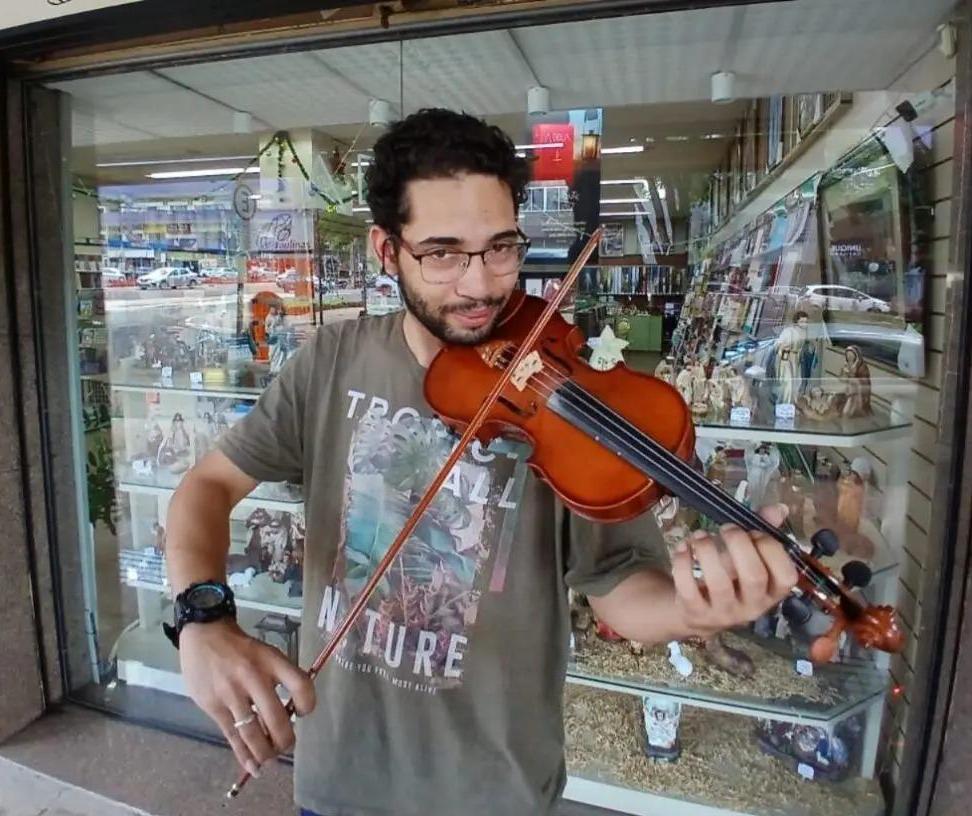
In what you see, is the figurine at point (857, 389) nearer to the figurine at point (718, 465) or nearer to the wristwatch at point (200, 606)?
the figurine at point (718, 465)

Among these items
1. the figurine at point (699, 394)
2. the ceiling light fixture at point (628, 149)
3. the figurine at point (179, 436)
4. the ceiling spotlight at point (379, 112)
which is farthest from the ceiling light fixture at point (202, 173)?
the figurine at point (699, 394)

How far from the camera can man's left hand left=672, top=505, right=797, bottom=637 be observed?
59cm

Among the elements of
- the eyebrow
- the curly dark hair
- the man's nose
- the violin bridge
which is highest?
the curly dark hair

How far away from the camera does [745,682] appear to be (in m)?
1.83

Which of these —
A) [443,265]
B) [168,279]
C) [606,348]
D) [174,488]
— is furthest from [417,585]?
[168,279]

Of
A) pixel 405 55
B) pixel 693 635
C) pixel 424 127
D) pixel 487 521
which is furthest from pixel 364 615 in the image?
pixel 405 55

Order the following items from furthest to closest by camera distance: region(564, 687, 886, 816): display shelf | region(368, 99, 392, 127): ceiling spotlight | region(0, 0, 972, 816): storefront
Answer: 1. region(368, 99, 392, 127): ceiling spotlight
2. region(564, 687, 886, 816): display shelf
3. region(0, 0, 972, 816): storefront

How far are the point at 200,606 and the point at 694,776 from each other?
1658 millimetres

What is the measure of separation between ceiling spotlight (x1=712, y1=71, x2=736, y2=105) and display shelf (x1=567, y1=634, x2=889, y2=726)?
1452 mm

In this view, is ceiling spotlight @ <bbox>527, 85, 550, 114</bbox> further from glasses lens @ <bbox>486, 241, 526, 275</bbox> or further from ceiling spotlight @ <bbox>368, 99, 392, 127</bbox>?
glasses lens @ <bbox>486, 241, 526, 275</bbox>

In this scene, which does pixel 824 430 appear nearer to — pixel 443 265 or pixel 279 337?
pixel 443 265

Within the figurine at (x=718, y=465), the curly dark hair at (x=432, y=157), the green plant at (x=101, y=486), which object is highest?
the curly dark hair at (x=432, y=157)


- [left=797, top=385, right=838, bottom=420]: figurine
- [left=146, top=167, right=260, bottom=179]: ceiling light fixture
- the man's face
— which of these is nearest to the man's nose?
the man's face

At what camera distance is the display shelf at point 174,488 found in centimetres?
220
